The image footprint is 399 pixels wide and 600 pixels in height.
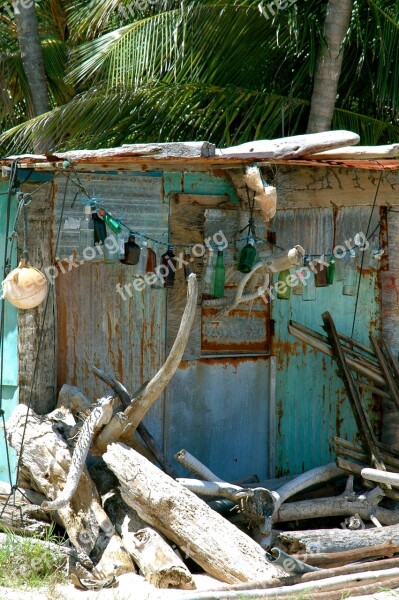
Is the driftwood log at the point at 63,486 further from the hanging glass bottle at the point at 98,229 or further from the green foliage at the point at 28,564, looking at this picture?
the hanging glass bottle at the point at 98,229

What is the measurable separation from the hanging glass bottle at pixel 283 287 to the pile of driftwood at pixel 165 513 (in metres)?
1.50

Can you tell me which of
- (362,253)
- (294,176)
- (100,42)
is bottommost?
(362,253)

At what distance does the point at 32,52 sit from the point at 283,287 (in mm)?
6145

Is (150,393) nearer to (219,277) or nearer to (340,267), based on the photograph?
(219,277)

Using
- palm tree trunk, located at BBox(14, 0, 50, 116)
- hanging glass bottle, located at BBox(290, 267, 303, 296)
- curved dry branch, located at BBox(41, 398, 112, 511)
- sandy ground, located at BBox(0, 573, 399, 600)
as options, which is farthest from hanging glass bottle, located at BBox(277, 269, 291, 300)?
palm tree trunk, located at BBox(14, 0, 50, 116)

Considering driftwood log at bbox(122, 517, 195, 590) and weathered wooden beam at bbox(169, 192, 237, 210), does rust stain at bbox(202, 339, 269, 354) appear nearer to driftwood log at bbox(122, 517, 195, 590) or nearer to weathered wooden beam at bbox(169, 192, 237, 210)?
weathered wooden beam at bbox(169, 192, 237, 210)

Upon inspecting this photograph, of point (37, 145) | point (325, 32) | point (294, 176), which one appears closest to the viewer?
point (294, 176)

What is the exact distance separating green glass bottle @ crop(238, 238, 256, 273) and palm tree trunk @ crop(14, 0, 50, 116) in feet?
20.4

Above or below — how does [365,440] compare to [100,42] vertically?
below

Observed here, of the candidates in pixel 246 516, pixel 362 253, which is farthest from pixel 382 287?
pixel 246 516

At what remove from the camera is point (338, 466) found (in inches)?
294

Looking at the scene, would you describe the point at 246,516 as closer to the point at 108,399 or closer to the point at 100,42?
the point at 108,399

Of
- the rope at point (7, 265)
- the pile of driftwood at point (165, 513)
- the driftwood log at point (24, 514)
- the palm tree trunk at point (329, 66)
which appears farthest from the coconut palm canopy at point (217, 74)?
Result: the driftwood log at point (24, 514)

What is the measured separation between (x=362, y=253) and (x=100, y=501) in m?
3.19
